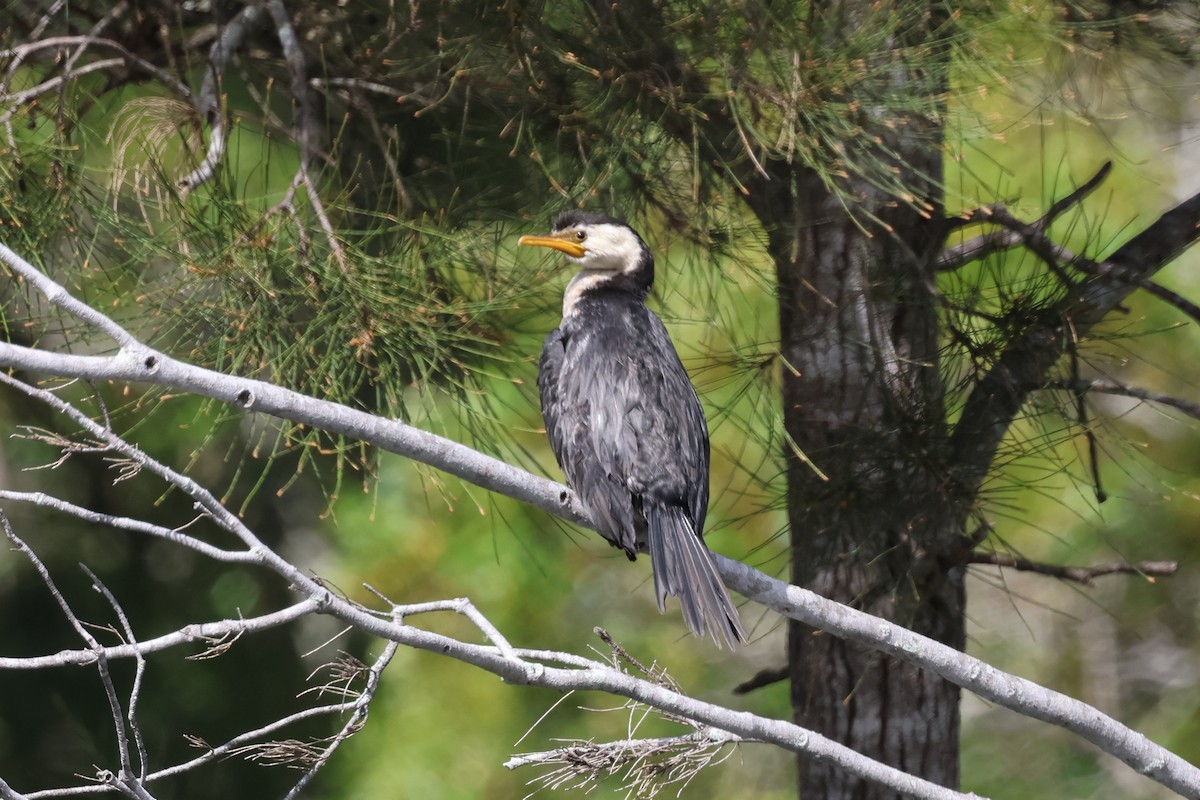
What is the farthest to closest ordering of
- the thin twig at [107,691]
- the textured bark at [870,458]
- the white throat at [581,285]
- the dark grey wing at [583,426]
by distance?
the white throat at [581,285] → the textured bark at [870,458] → the dark grey wing at [583,426] → the thin twig at [107,691]

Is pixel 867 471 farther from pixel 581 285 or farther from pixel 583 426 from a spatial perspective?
pixel 581 285

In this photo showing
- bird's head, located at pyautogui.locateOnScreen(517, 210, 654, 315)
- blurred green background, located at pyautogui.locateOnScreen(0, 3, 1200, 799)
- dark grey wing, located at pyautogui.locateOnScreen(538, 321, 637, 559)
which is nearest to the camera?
dark grey wing, located at pyautogui.locateOnScreen(538, 321, 637, 559)

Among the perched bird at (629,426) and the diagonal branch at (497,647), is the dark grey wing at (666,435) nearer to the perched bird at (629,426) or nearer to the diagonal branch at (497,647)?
the perched bird at (629,426)

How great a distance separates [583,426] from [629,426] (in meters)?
0.07

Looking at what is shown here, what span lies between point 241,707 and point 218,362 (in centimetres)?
188

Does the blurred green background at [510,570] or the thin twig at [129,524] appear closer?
the thin twig at [129,524]

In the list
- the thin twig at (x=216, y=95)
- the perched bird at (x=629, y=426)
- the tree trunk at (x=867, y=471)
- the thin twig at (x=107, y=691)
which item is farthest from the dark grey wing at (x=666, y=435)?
the thin twig at (x=107, y=691)

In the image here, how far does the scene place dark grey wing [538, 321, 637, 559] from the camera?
1.58 m

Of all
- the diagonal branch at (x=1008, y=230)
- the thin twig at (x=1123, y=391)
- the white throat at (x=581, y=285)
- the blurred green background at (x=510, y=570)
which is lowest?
the blurred green background at (x=510, y=570)

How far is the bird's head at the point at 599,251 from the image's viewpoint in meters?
1.87

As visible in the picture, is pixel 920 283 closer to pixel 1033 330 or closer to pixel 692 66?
pixel 1033 330

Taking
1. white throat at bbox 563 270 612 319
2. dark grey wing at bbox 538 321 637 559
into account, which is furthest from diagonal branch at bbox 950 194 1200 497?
white throat at bbox 563 270 612 319

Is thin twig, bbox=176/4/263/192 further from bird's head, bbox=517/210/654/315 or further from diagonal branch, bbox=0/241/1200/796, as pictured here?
bird's head, bbox=517/210/654/315

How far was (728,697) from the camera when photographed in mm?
3512
